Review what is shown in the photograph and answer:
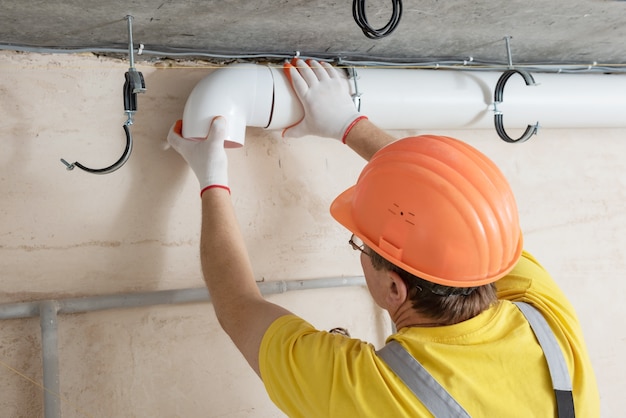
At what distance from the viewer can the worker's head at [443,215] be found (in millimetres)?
953

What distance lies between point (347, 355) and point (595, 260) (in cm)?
113

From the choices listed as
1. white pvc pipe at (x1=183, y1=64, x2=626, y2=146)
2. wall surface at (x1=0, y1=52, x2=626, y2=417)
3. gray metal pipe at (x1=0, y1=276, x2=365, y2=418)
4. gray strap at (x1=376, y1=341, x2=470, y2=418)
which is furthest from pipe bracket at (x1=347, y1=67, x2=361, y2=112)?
gray strap at (x1=376, y1=341, x2=470, y2=418)

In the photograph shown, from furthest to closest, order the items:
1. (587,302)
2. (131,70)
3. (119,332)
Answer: (587,302) < (119,332) < (131,70)

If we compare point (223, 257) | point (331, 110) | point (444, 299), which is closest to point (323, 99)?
point (331, 110)

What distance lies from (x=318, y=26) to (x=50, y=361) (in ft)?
2.80

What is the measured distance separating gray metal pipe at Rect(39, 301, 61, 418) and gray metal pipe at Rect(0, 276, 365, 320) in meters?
0.02

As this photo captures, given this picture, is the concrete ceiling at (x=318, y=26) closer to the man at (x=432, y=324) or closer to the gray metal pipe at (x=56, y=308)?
the man at (x=432, y=324)

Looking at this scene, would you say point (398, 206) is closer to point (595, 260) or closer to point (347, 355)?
point (347, 355)

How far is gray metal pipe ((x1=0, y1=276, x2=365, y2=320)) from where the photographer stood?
3.96 ft

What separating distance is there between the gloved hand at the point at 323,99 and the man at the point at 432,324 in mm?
299

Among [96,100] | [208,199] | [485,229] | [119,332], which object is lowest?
[119,332]

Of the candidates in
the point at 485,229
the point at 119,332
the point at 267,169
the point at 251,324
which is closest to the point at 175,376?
the point at 119,332

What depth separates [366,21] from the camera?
1.06 metres

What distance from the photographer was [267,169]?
1465 millimetres
